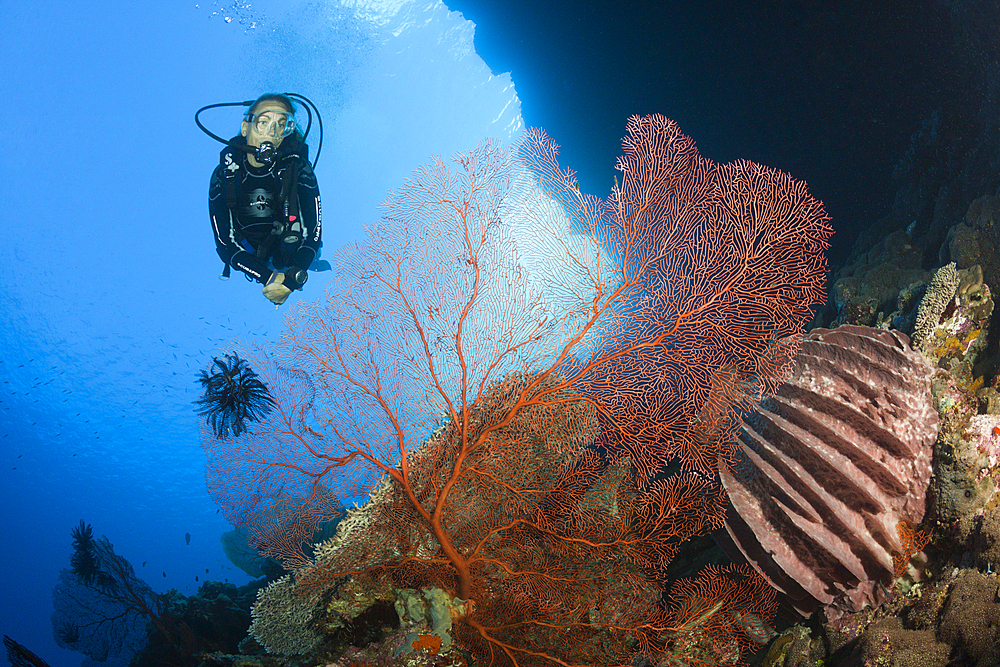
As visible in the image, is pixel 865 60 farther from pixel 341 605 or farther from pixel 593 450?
pixel 341 605

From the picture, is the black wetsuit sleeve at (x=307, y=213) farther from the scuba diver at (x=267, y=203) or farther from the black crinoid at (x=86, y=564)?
the black crinoid at (x=86, y=564)

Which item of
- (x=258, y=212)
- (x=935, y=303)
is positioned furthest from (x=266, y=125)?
(x=935, y=303)

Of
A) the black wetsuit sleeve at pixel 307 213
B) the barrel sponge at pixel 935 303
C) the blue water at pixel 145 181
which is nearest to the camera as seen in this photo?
the barrel sponge at pixel 935 303

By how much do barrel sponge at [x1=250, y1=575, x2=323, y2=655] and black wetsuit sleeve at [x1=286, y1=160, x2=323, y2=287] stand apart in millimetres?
3189

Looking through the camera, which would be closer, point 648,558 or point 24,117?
point 648,558

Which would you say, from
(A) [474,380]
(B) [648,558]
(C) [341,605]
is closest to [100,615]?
(C) [341,605]

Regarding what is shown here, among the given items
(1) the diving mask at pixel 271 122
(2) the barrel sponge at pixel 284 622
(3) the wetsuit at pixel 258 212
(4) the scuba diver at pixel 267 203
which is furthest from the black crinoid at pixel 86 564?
(1) the diving mask at pixel 271 122

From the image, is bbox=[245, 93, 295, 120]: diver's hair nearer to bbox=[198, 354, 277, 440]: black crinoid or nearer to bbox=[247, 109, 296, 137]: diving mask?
bbox=[247, 109, 296, 137]: diving mask

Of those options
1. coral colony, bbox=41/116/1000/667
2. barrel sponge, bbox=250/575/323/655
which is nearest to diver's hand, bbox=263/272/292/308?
coral colony, bbox=41/116/1000/667

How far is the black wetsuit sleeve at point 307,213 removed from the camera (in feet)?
15.7

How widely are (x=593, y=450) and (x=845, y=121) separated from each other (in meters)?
6.98

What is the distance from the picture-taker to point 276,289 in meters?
4.67

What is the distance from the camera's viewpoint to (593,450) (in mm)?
3484

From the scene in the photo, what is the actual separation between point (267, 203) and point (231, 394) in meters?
2.25
